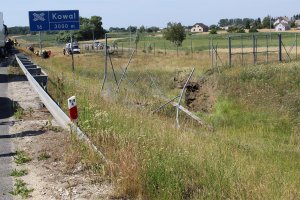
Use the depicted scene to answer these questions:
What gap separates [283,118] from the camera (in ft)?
55.1

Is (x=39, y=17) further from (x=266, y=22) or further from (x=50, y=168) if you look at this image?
(x=266, y=22)

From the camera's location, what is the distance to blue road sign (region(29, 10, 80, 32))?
27.3 m

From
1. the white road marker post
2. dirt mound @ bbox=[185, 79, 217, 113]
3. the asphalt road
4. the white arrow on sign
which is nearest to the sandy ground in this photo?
the asphalt road

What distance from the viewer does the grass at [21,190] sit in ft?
18.4

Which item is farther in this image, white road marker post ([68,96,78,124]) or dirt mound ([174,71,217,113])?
dirt mound ([174,71,217,113])

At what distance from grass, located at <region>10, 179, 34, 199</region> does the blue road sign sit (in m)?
21.9

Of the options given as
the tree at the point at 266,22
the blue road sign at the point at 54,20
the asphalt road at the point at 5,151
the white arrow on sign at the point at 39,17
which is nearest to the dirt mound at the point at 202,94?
the blue road sign at the point at 54,20

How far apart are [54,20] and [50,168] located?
24.0 metres

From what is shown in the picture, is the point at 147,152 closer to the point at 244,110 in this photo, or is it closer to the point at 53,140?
the point at 53,140

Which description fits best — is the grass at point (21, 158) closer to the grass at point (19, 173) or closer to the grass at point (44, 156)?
the grass at point (44, 156)

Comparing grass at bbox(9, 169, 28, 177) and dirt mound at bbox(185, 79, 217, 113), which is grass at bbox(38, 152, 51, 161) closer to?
grass at bbox(9, 169, 28, 177)

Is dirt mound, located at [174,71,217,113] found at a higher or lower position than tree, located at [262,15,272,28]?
lower

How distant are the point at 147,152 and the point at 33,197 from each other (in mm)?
1445

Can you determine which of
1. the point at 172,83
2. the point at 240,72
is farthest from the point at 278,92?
the point at 172,83
